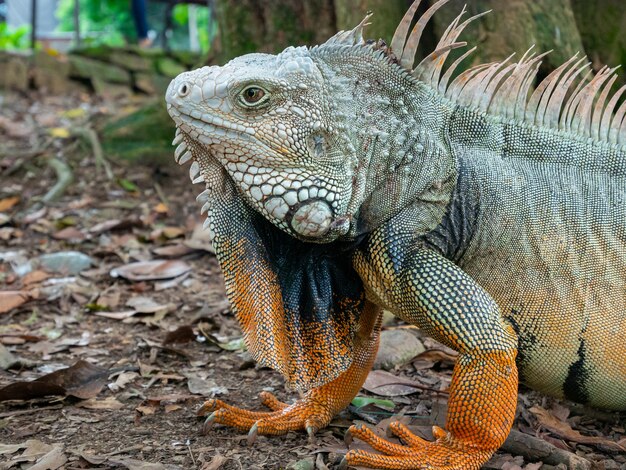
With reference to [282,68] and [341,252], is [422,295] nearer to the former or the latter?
[341,252]

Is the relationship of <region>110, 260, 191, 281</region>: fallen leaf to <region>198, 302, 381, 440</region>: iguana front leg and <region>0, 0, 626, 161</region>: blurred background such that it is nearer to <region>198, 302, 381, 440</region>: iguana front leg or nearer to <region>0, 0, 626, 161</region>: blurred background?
<region>0, 0, 626, 161</region>: blurred background

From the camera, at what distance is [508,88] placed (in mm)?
4578

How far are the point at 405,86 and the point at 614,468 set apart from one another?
9.06ft

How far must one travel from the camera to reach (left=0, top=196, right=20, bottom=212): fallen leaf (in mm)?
9992

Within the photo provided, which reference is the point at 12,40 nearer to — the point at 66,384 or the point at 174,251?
the point at 174,251

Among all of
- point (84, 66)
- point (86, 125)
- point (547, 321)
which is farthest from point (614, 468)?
point (84, 66)

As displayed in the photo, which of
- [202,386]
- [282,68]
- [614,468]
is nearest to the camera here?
[282,68]

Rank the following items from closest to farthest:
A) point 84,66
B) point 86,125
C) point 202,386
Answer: point 202,386 < point 86,125 < point 84,66

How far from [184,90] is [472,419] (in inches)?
94.5

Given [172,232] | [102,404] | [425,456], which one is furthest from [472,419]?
[172,232]

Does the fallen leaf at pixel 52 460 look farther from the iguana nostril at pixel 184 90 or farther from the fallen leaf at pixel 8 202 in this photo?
the fallen leaf at pixel 8 202

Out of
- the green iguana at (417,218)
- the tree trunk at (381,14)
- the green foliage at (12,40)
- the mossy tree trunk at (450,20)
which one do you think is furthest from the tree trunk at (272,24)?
the green foliage at (12,40)

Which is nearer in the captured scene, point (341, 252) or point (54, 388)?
point (341, 252)

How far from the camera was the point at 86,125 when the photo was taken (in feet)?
41.1
